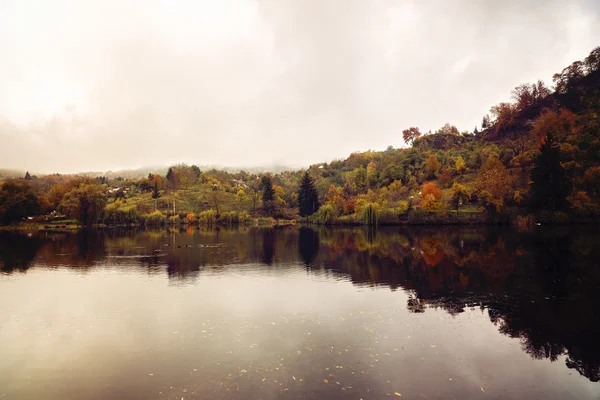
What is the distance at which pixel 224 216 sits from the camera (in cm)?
14412

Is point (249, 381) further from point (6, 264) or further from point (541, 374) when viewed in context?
point (6, 264)

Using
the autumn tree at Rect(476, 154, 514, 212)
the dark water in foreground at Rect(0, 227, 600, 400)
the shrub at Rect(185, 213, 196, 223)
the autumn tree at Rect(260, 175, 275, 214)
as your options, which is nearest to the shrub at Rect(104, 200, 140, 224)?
the shrub at Rect(185, 213, 196, 223)

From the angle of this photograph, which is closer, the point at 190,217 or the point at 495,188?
the point at 495,188

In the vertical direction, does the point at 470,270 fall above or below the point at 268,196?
below

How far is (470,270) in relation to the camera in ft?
112

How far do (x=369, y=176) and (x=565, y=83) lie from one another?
75202mm

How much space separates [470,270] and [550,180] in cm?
6116

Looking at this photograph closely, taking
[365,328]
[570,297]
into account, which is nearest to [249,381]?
[365,328]

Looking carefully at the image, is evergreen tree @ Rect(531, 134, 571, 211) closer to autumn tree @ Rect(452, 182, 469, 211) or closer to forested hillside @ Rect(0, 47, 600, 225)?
forested hillside @ Rect(0, 47, 600, 225)

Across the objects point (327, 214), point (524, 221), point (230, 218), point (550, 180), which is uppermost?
point (550, 180)

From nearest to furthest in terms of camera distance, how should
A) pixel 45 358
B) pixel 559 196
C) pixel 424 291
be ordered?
pixel 45 358 → pixel 424 291 → pixel 559 196

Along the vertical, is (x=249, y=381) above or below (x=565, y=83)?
below

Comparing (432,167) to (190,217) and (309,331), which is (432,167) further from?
(309,331)

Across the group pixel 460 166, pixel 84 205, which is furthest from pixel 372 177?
Result: pixel 84 205
